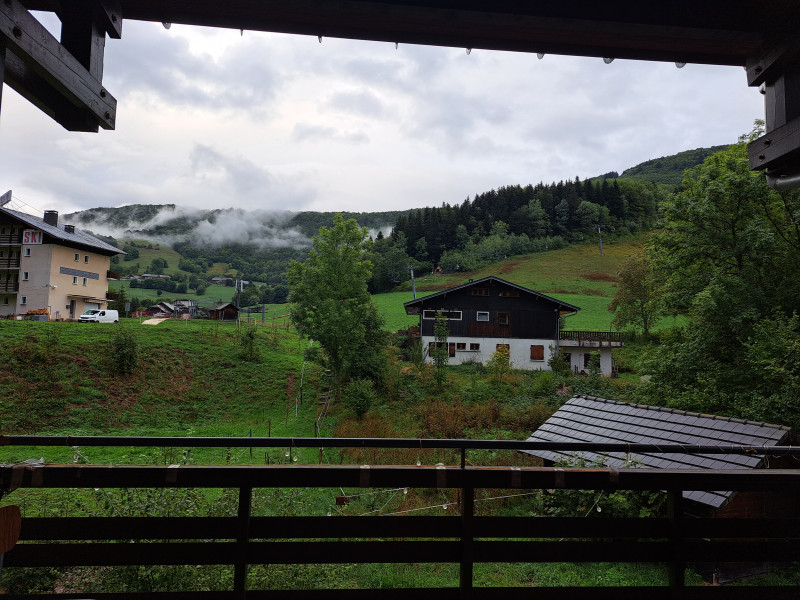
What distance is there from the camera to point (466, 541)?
2.46 metres

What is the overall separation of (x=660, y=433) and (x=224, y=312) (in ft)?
140

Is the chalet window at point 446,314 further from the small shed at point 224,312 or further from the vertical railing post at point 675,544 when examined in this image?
the vertical railing post at point 675,544

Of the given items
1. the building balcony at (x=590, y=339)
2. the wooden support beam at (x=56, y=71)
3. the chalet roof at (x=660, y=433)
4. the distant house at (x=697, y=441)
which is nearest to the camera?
the wooden support beam at (x=56, y=71)

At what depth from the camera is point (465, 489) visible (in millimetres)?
2457

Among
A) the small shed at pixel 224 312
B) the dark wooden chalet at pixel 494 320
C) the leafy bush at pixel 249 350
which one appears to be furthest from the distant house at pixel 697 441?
the small shed at pixel 224 312

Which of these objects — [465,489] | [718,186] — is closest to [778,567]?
[465,489]

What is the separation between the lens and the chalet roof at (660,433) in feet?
25.3

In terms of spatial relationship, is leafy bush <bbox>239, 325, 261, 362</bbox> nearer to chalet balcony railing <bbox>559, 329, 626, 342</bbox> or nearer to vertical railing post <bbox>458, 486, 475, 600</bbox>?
chalet balcony railing <bbox>559, 329, 626, 342</bbox>

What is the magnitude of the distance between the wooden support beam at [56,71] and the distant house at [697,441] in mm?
5970

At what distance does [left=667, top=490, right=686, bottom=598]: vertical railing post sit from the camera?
2.52m

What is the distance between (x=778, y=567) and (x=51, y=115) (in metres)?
10.8

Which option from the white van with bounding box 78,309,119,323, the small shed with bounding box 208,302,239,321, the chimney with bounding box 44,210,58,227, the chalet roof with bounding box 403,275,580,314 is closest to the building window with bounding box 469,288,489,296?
the chalet roof with bounding box 403,275,580,314

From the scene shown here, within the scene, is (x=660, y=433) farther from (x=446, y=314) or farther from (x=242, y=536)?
(x=446, y=314)

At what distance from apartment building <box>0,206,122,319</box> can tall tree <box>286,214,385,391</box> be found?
22918 mm
